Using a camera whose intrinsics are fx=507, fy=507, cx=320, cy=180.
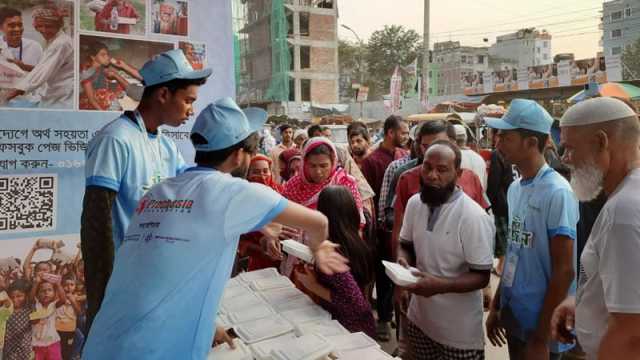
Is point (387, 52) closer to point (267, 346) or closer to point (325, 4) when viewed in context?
point (325, 4)

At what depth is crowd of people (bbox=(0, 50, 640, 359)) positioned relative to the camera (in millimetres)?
1397

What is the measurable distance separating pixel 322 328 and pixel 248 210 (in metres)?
0.74

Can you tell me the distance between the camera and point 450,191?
241cm

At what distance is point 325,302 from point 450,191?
2.58ft

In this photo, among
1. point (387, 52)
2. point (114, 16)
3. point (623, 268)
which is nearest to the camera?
point (623, 268)

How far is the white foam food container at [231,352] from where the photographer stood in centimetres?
174

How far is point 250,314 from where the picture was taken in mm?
2059

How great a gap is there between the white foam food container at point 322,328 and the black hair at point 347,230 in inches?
19.8

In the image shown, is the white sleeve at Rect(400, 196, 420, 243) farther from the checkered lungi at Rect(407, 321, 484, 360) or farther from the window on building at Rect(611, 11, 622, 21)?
the window on building at Rect(611, 11, 622, 21)

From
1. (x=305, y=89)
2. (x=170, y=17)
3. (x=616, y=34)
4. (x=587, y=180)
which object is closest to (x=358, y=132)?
(x=170, y=17)

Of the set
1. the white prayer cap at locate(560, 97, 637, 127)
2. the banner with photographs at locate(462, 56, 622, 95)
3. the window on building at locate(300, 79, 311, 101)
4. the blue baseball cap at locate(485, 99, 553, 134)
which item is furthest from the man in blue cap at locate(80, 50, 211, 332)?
the window on building at locate(300, 79, 311, 101)

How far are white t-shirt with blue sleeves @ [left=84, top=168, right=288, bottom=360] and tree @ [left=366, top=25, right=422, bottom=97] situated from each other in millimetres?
47744

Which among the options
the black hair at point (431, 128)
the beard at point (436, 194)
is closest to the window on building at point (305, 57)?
the black hair at point (431, 128)

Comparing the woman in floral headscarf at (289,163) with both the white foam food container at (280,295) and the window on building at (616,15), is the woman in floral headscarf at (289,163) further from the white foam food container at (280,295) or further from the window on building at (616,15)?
the window on building at (616,15)
